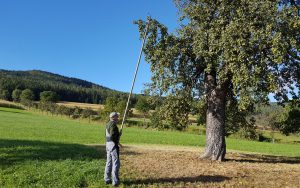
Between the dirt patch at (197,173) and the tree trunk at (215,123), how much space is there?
62 cm

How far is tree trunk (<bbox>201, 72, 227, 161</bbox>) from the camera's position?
1941 cm

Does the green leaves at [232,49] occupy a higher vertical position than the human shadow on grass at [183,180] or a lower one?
higher

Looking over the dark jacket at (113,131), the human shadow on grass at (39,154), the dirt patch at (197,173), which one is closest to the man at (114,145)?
the dark jacket at (113,131)

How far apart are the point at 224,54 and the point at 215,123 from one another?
403 cm

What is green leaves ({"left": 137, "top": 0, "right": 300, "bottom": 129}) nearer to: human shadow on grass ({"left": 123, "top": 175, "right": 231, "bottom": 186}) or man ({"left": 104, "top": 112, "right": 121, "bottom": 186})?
human shadow on grass ({"left": 123, "top": 175, "right": 231, "bottom": 186})

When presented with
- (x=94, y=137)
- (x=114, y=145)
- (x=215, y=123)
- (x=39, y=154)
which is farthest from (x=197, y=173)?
(x=94, y=137)

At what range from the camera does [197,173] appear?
51.2ft

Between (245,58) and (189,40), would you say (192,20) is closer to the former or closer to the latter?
(189,40)

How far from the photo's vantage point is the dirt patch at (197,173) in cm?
1402

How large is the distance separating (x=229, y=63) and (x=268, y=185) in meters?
5.43

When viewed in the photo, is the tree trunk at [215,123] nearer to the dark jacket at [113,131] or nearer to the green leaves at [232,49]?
the green leaves at [232,49]

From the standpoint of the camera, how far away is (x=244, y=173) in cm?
1642

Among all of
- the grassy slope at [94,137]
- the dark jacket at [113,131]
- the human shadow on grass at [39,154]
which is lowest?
the human shadow on grass at [39,154]

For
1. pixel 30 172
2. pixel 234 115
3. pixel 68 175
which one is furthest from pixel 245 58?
pixel 30 172
